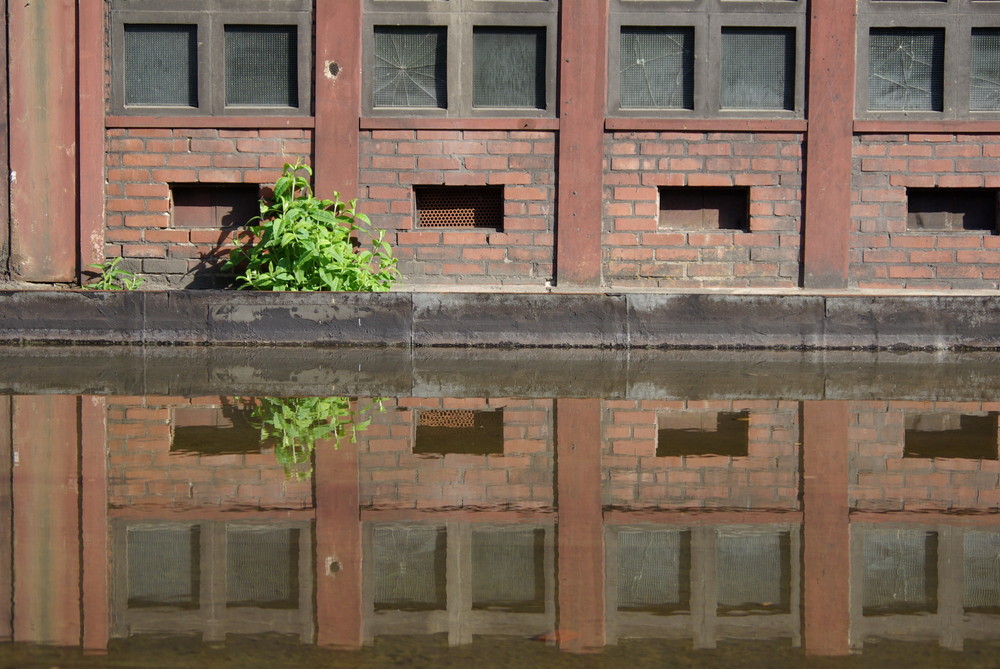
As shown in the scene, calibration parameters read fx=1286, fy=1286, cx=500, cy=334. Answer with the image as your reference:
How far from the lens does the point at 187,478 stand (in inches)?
170

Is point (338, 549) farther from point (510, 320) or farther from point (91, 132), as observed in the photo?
point (91, 132)

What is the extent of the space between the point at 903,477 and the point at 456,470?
1560 mm

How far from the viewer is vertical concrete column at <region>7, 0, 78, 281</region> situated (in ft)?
32.8

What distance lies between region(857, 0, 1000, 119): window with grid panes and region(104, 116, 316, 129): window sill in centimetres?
442

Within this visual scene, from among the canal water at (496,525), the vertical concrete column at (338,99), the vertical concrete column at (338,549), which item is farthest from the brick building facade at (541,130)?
the vertical concrete column at (338,549)

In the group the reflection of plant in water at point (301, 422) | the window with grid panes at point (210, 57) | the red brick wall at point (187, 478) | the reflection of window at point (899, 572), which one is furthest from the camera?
the window with grid panes at point (210, 57)

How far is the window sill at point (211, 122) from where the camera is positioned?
10.0 metres

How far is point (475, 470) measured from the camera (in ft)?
14.9

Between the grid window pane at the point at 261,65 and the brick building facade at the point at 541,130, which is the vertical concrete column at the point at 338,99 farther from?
the grid window pane at the point at 261,65

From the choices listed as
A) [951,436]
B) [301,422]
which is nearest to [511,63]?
[301,422]

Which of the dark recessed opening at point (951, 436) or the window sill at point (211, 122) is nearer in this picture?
the dark recessed opening at point (951, 436)

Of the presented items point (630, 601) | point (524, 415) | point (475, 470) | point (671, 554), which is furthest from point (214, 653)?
point (524, 415)

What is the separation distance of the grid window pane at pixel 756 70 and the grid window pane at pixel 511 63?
1462mm

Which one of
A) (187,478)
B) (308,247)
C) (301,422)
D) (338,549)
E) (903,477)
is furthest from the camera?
(308,247)
